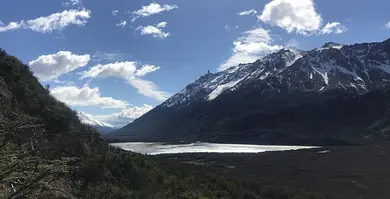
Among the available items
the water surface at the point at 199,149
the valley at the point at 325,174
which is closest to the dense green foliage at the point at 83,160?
the valley at the point at 325,174

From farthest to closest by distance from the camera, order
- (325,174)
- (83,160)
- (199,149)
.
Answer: (199,149) → (325,174) → (83,160)

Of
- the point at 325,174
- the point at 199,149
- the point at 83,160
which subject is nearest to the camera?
the point at 83,160

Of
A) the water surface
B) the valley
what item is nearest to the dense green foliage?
the valley

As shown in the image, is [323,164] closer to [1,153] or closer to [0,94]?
[0,94]

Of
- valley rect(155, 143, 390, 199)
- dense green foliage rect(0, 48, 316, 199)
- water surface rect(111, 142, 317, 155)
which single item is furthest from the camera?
water surface rect(111, 142, 317, 155)

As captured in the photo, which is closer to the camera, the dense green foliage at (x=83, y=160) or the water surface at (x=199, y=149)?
the dense green foliage at (x=83, y=160)

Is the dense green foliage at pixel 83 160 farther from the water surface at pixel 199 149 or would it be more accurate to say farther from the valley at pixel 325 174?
the water surface at pixel 199 149

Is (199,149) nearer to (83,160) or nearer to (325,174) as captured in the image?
(325,174)

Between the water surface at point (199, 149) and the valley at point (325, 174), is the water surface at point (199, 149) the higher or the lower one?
the higher one

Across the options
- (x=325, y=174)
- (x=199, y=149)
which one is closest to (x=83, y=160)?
(x=325, y=174)

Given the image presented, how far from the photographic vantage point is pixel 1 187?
8.44 metres

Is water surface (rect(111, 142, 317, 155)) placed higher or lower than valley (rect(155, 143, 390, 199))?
higher

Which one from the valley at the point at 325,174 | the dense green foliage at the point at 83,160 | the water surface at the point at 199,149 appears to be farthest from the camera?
the water surface at the point at 199,149

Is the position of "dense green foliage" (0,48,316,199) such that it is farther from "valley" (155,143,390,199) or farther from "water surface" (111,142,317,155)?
"water surface" (111,142,317,155)
